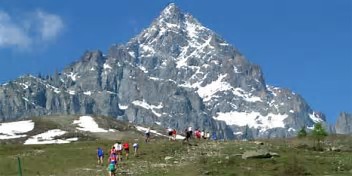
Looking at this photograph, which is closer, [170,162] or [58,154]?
[170,162]

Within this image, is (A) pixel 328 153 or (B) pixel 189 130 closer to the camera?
(A) pixel 328 153

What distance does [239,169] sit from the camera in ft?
214

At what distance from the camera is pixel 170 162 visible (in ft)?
237

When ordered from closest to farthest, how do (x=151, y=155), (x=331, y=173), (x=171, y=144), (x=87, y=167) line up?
(x=331, y=173), (x=87, y=167), (x=151, y=155), (x=171, y=144)

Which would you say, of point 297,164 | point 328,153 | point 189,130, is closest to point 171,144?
point 189,130

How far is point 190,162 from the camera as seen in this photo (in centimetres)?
7156

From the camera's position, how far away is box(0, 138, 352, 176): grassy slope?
64375 mm

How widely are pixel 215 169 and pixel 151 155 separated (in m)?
14.9

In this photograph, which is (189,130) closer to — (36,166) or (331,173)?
(36,166)

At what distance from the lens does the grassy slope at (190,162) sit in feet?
211

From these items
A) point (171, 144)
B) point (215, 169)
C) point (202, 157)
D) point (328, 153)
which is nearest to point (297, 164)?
point (215, 169)

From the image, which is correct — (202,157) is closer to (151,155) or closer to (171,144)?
(151,155)

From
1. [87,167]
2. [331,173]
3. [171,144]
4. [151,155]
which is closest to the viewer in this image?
[331,173]

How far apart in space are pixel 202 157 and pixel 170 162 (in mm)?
4080
